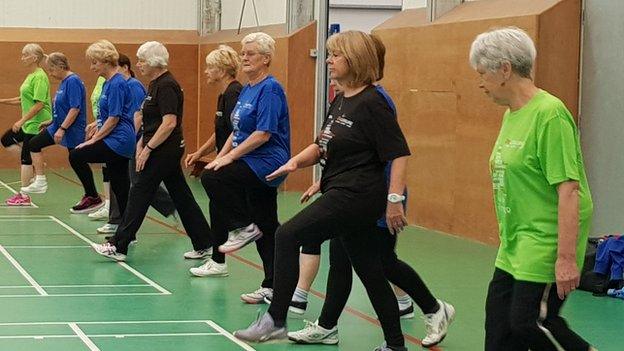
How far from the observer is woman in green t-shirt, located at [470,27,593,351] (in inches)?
186

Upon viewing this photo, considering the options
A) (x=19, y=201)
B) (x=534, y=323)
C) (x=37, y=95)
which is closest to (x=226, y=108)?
(x=534, y=323)

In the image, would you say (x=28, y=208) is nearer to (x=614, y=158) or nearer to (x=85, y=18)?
(x=614, y=158)

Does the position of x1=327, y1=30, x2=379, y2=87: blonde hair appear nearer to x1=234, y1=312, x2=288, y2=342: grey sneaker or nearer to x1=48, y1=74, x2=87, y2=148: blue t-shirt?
x1=234, y1=312, x2=288, y2=342: grey sneaker

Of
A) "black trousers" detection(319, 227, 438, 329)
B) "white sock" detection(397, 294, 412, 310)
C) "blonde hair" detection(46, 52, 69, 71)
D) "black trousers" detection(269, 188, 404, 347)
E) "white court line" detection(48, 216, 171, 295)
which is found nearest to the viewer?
"black trousers" detection(269, 188, 404, 347)

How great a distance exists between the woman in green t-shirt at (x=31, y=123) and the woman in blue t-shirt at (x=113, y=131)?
318 centimetres

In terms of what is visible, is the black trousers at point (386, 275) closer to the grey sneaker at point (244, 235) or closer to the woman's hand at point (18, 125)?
the grey sneaker at point (244, 235)

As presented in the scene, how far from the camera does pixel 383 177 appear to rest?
674 cm

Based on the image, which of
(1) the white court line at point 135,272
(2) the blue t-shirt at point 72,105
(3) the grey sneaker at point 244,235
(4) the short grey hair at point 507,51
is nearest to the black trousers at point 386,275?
(3) the grey sneaker at point 244,235

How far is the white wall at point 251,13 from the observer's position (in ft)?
63.7

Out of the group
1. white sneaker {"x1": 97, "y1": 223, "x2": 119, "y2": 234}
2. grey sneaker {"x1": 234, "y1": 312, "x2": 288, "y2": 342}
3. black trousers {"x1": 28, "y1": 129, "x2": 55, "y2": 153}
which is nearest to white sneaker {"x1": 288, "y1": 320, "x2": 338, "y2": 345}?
grey sneaker {"x1": 234, "y1": 312, "x2": 288, "y2": 342}

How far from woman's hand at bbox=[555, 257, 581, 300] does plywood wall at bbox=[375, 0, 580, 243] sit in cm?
706

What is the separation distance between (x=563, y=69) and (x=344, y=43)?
5416 millimetres

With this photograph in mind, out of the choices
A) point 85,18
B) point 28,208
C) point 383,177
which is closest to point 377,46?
point 383,177

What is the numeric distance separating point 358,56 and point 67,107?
320 inches
